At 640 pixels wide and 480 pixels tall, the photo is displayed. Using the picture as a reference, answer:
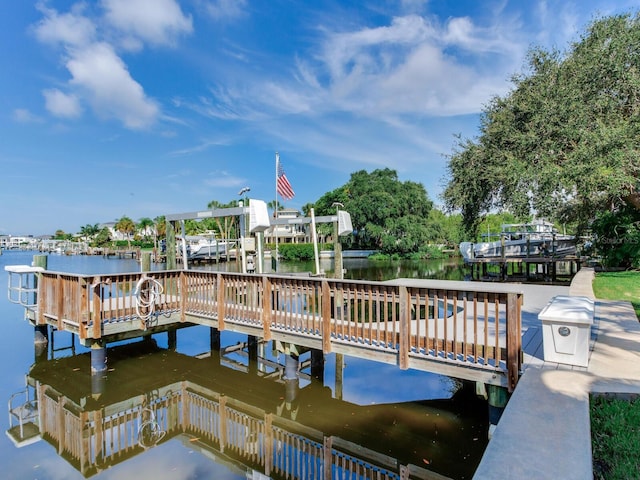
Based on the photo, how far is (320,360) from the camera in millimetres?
7340

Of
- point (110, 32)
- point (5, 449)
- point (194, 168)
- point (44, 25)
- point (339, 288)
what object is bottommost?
point (5, 449)

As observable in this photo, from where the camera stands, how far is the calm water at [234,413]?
4559 mm

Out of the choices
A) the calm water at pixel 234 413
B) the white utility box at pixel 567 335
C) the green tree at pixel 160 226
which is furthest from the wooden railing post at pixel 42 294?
the green tree at pixel 160 226

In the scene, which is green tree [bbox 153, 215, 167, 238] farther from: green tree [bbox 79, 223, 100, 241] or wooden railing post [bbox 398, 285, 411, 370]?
wooden railing post [bbox 398, 285, 411, 370]

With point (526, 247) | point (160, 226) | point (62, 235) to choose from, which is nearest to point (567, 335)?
point (526, 247)

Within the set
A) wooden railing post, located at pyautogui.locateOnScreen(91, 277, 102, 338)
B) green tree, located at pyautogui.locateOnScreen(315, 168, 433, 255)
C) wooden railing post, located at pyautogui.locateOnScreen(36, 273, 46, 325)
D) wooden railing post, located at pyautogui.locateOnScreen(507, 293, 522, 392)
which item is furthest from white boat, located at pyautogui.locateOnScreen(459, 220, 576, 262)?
green tree, located at pyautogui.locateOnScreen(315, 168, 433, 255)

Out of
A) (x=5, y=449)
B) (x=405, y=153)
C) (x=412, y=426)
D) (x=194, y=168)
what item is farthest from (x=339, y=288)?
(x=194, y=168)

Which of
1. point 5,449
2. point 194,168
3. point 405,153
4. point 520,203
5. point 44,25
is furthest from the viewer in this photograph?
point 194,168

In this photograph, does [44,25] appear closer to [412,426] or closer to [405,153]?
[412,426]

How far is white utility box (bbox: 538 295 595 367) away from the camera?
Answer: 414 centimetres

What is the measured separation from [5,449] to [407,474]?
5.14 m

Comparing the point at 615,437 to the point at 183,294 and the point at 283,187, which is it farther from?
the point at 283,187

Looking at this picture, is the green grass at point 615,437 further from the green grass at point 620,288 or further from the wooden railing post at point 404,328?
the green grass at point 620,288

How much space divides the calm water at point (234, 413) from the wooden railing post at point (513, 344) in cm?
112
